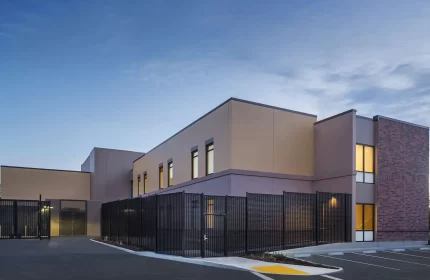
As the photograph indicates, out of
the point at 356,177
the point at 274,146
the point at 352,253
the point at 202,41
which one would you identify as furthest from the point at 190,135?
the point at 352,253

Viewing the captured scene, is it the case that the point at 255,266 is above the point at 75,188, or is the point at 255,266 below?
below

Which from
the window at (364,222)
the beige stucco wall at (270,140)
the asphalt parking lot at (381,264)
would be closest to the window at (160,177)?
the beige stucco wall at (270,140)

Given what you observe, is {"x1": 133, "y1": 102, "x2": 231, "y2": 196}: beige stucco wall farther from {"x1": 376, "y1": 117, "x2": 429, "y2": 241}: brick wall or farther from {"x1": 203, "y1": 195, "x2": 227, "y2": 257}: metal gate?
{"x1": 376, "y1": 117, "x2": 429, "y2": 241}: brick wall

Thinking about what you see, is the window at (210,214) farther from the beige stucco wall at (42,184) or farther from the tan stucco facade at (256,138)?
the beige stucco wall at (42,184)

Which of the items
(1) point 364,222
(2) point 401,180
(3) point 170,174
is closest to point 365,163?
(2) point 401,180

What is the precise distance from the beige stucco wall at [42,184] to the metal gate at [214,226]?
88.9ft

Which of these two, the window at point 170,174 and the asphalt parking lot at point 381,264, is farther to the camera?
the window at point 170,174

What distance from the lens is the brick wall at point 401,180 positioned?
77.3ft

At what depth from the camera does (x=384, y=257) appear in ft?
61.3

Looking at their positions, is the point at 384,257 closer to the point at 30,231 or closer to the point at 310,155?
the point at 310,155

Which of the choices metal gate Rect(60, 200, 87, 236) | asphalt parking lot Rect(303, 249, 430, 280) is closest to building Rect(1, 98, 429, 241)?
asphalt parking lot Rect(303, 249, 430, 280)

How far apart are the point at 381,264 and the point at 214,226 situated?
22.1ft

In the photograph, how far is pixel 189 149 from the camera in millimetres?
28500

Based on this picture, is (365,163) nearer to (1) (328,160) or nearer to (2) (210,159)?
(1) (328,160)
